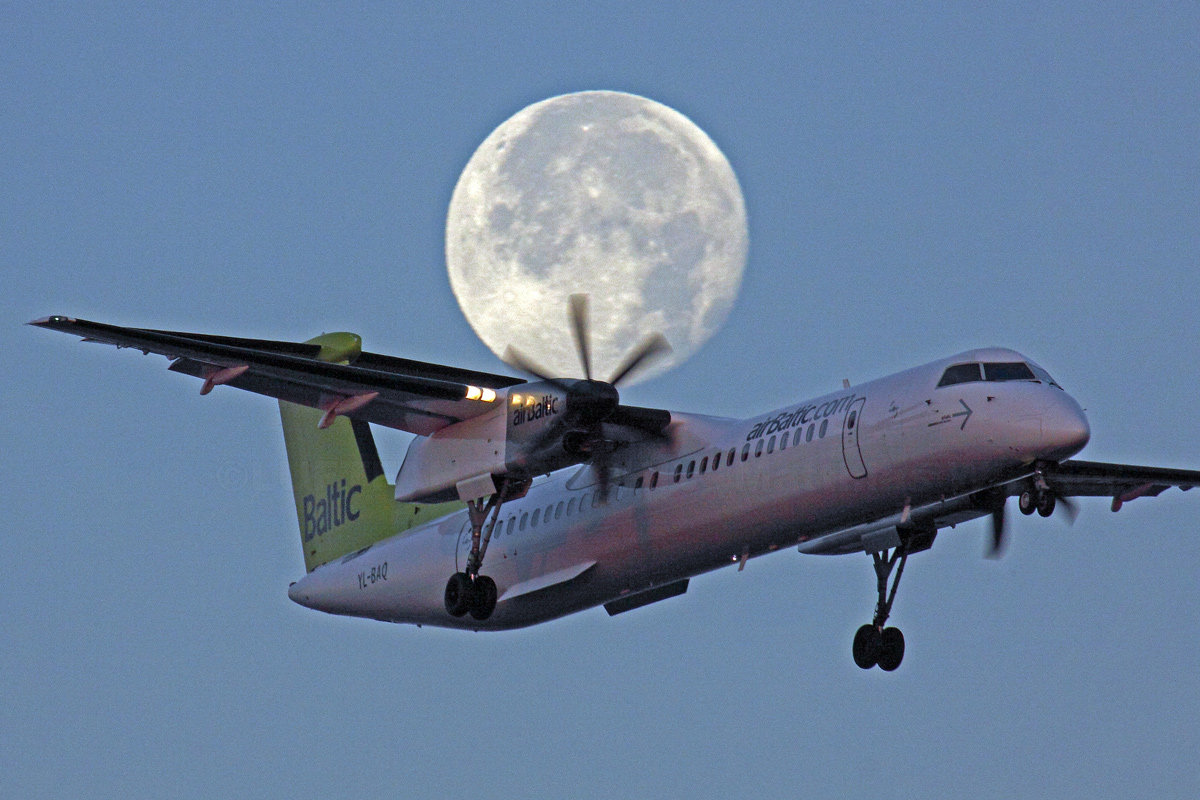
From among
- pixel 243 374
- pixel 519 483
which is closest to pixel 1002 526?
pixel 519 483

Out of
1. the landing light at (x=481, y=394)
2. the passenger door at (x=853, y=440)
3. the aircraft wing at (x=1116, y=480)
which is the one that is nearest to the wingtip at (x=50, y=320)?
the landing light at (x=481, y=394)

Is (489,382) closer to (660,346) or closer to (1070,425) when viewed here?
(660,346)

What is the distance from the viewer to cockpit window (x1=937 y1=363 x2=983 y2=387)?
19438 millimetres

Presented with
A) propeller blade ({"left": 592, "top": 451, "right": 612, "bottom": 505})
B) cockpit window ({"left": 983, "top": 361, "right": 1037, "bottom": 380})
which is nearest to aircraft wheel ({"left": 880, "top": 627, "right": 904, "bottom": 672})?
propeller blade ({"left": 592, "top": 451, "right": 612, "bottom": 505})

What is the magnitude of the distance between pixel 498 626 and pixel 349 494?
5.27m

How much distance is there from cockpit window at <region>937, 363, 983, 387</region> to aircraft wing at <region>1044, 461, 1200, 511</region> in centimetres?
478

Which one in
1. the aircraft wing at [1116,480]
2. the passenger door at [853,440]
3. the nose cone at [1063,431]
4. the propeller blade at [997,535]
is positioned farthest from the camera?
the aircraft wing at [1116,480]

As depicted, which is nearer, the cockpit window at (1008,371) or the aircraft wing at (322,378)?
the cockpit window at (1008,371)

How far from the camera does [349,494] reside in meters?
28.4

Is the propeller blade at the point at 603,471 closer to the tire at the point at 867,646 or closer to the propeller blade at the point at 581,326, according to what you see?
the propeller blade at the point at 581,326

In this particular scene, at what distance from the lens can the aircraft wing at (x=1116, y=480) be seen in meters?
24.2

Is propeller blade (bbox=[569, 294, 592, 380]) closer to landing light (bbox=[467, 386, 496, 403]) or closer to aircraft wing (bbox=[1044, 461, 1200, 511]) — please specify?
landing light (bbox=[467, 386, 496, 403])

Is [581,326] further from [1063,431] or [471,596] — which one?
[1063,431]

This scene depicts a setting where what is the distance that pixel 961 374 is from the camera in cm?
1955
